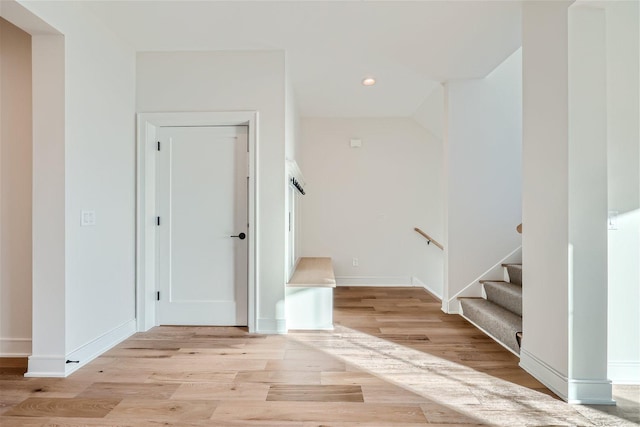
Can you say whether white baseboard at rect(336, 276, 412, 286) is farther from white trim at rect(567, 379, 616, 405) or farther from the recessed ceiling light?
white trim at rect(567, 379, 616, 405)

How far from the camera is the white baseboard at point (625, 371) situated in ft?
7.16

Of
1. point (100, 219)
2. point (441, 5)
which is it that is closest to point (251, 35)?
point (441, 5)

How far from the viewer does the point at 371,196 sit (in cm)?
534

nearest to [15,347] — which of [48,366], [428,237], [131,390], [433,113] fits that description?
[48,366]

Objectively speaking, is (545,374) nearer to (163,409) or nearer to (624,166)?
(624,166)

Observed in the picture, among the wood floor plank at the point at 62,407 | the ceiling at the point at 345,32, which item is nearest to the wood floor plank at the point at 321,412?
the wood floor plank at the point at 62,407

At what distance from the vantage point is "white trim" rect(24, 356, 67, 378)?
2.30m

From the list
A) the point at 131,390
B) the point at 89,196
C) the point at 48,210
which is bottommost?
the point at 131,390

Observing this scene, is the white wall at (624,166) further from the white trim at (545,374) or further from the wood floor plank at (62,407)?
the wood floor plank at (62,407)

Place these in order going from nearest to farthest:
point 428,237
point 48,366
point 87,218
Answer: point 48,366, point 87,218, point 428,237

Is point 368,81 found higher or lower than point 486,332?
higher

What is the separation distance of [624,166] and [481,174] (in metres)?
1.65

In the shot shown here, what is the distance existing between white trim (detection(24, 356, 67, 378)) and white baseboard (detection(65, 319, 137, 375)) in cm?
3

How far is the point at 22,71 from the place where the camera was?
8.55 feet
